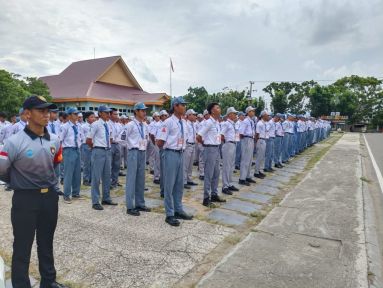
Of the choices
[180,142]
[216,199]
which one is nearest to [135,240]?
[180,142]

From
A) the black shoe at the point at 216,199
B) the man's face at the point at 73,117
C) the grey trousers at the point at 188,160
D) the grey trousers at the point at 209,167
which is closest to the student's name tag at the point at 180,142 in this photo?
the grey trousers at the point at 209,167

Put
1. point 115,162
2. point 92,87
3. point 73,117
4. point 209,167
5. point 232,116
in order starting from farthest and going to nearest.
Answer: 1. point 92,87
2. point 115,162
3. point 232,116
4. point 73,117
5. point 209,167

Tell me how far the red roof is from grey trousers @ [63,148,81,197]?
591 inches

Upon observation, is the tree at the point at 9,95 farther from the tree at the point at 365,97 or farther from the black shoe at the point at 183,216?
the tree at the point at 365,97

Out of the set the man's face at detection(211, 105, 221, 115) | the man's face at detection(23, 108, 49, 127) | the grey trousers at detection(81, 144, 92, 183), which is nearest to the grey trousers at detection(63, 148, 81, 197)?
the grey trousers at detection(81, 144, 92, 183)

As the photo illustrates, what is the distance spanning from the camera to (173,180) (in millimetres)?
5520

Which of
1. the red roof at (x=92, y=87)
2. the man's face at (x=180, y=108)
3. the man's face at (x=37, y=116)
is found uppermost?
the red roof at (x=92, y=87)

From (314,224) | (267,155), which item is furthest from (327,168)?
(314,224)

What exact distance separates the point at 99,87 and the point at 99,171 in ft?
62.7

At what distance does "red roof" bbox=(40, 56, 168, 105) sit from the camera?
2255 centimetres

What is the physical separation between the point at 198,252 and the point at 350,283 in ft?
5.82

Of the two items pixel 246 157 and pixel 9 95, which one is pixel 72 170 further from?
pixel 9 95

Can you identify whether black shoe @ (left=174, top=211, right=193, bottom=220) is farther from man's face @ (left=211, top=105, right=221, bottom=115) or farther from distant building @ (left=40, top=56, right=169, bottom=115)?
distant building @ (left=40, top=56, right=169, bottom=115)

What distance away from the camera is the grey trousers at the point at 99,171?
20.5ft
